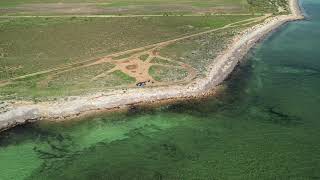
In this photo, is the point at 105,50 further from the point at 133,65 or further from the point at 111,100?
the point at 111,100

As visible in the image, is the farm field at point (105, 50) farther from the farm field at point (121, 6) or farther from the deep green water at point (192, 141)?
the deep green water at point (192, 141)

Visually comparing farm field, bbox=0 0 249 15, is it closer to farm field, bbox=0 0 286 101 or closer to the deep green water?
farm field, bbox=0 0 286 101

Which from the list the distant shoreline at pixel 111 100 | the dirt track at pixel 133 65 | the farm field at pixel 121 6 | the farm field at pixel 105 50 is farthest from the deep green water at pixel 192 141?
the farm field at pixel 121 6

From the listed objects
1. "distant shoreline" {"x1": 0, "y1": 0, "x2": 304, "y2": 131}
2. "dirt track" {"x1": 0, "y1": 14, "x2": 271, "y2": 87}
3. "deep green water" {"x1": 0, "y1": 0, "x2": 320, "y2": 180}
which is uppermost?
"dirt track" {"x1": 0, "y1": 14, "x2": 271, "y2": 87}

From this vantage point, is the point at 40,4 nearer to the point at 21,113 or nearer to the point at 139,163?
the point at 21,113

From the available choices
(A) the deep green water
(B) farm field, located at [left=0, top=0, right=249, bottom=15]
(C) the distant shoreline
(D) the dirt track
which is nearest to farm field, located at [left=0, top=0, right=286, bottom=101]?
(D) the dirt track

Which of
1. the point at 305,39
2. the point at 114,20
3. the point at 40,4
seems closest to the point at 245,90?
the point at 305,39

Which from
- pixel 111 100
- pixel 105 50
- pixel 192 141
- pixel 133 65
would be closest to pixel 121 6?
pixel 105 50
